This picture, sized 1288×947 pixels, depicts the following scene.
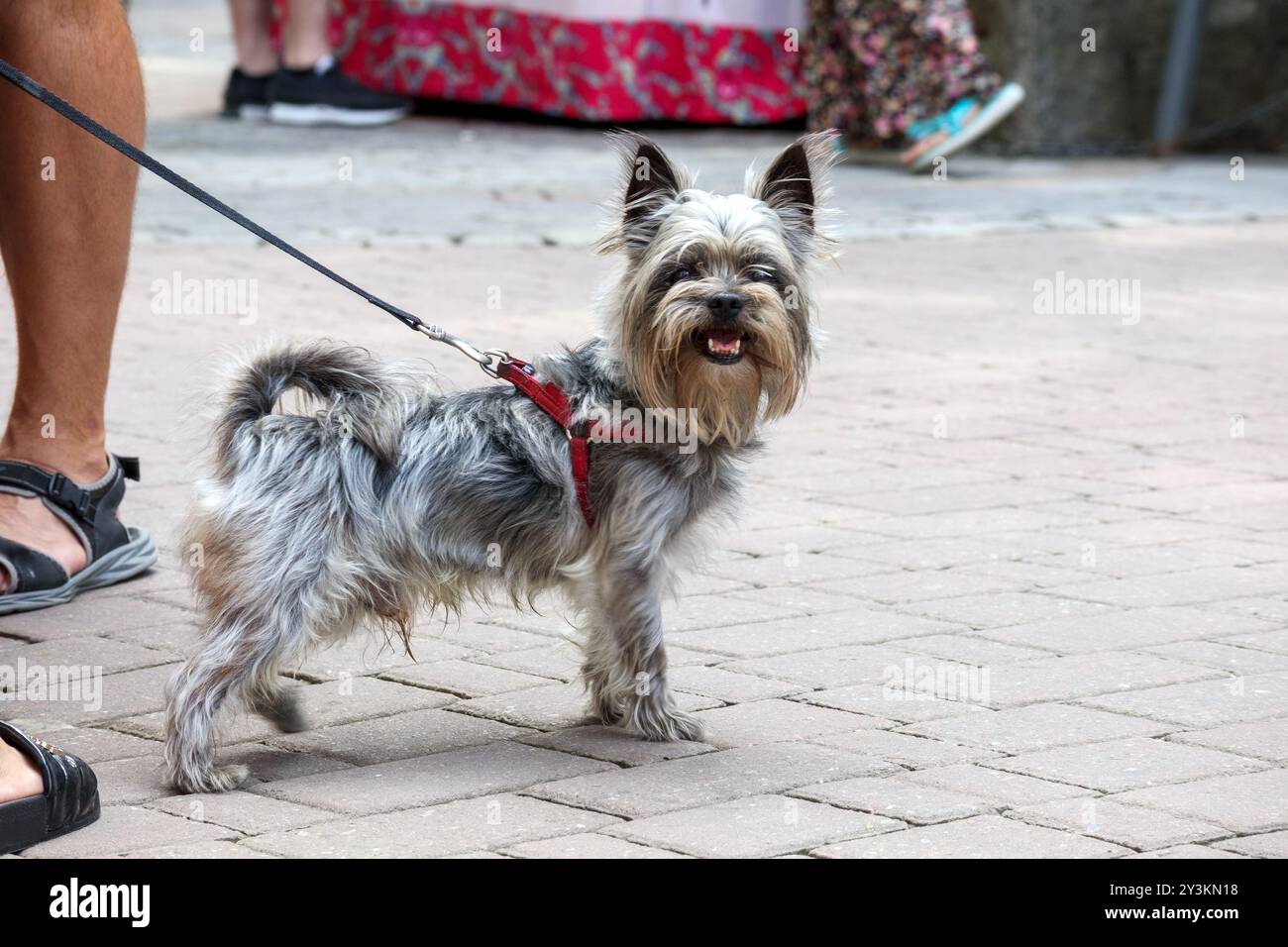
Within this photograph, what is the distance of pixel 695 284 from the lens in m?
3.82

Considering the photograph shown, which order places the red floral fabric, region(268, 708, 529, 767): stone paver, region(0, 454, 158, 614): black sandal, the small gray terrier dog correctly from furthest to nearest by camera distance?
the red floral fabric, region(0, 454, 158, 614): black sandal, region(268, 708, 529, 767): stone paver, the small gray terrier dog

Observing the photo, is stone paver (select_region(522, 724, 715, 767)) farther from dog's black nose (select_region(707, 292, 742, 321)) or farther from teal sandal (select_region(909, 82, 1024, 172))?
teal sandal (select_region(909, 82, 1024, 172))

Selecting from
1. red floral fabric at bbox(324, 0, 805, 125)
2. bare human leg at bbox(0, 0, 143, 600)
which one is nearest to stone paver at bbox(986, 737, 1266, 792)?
bare human leg at bbox(0, 0, 143, 600)

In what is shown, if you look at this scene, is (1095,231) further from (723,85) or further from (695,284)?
(695,284)

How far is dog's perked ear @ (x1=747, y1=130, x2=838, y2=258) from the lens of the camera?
4.04m

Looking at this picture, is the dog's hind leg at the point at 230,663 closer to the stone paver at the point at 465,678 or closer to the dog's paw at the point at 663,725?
the stone paver at the point at 465,678

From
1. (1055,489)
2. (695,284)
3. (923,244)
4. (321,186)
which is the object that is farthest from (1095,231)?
(695,284)

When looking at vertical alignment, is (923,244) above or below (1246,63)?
below

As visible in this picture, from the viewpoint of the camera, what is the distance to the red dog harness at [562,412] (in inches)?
155

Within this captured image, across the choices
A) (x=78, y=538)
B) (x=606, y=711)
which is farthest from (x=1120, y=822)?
(x=78, y=538)

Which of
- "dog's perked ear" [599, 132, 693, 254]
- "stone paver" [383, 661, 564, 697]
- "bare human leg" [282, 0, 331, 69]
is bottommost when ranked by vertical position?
"stone paver" [383, 661, 564, 697]

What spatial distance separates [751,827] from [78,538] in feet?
7.62

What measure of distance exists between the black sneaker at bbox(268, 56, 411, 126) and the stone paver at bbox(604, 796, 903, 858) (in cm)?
1145

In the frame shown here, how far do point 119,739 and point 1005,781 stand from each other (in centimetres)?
183
